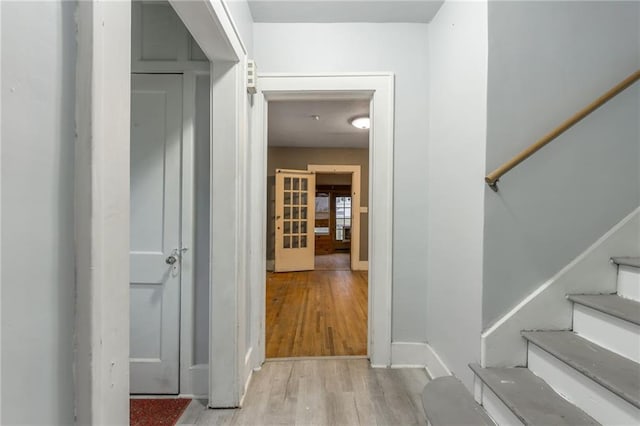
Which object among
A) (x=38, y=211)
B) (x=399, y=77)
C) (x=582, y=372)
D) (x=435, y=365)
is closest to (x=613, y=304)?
(x=582, y=372)

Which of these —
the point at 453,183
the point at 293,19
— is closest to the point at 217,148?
the point at 293,19

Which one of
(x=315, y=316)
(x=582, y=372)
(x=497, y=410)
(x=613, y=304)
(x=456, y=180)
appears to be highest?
(x=456, y=180)

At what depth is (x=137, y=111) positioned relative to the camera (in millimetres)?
1698

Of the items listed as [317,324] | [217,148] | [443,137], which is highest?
[443,137]

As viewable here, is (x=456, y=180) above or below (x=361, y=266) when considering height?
above

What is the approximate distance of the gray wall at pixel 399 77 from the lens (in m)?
2.02

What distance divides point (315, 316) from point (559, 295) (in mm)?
2261

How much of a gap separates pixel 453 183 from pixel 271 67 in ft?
4.86

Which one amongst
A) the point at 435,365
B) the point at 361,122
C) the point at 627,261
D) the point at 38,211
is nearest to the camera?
the point at 38,211

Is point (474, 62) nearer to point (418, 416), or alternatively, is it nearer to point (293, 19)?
point (293, 19)

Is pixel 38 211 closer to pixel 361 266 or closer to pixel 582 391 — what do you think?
pixel 582 391

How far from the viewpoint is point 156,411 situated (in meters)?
1.62

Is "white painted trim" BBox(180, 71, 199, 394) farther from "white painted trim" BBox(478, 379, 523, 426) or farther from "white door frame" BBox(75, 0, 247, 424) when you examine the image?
"white painted trim" BBox(478, 379, 523, 426)

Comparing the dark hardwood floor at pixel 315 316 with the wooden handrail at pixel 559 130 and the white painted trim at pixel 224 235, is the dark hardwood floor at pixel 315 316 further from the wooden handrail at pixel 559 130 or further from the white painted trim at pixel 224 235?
the wooden handrail at pixel 559 130
